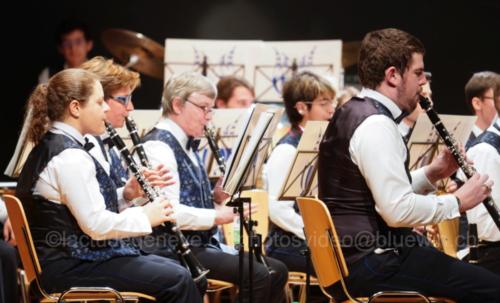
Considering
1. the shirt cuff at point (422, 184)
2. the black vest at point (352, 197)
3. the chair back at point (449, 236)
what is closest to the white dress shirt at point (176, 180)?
the black vest at point (352, 197)

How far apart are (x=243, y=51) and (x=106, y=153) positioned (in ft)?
9.27

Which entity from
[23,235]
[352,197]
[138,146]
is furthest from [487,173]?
[23,235]

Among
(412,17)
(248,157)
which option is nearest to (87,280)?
(248,157)

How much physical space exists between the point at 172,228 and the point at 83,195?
0.68 meters

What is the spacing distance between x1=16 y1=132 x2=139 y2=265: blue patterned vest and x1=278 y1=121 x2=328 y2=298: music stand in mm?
1146

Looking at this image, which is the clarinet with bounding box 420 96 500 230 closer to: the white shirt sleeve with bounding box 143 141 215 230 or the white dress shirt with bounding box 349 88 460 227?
the white dress shirt with bounding box 349 88 460 227

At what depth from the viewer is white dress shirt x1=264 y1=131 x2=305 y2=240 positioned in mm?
5105

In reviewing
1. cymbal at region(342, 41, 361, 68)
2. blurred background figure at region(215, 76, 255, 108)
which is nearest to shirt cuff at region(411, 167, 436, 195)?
blurred background figure at region(215, 76, 255, 108)

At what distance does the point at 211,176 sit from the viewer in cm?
529

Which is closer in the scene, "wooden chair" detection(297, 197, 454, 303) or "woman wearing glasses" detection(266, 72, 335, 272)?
"wooden chair" detection(297, 197, 454, 303)

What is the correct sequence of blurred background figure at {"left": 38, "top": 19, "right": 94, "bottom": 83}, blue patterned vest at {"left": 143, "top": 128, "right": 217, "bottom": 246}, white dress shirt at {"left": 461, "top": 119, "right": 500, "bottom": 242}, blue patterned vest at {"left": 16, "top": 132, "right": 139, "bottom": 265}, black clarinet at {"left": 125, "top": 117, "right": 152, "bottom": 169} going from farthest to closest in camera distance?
blurred background figure at {"left": 38, "top": 19, "right": 94, "bottom": 83} < blue patterned vest at {"left": 143, "top": 128, "right": 217, "bottom": 246} < white dress shirt at {"left": 461, "top": 119, "right": 500, "bottom": 242} < black clarinet at {"left": 125, "top": 117, "right": 152, "bottom": 169} < blue patterned vest at {"left": 16, "top": 132, "right": 139, "bottom": 265}

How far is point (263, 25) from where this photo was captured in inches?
344

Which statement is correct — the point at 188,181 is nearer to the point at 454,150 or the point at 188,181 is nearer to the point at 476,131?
the point at 454,150

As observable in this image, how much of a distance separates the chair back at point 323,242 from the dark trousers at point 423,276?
7 cm
